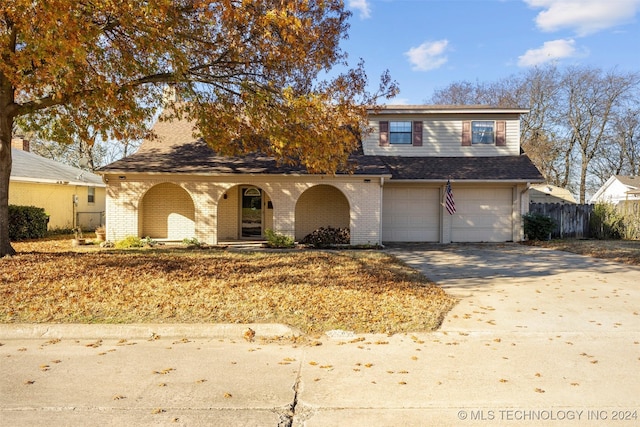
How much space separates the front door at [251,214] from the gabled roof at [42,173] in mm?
9528

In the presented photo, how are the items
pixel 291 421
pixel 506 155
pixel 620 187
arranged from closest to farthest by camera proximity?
pixel 291 421 < pixel 506 155 < pixel 620 187

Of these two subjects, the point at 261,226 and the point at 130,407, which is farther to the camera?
the point at 261,226

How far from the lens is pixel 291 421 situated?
353 centimetres

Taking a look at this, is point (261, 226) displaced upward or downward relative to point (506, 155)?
→ downward

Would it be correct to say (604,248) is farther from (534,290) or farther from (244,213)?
(244,213)

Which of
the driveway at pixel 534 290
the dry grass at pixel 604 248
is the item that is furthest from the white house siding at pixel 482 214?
the driveway at pixel 534 290

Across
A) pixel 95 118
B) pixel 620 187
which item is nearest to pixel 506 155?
pixel 95 118

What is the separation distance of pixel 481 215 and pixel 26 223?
18007 millimetres

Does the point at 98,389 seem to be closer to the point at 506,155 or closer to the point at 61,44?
the point at 61,44

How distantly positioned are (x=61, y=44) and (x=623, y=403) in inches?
355

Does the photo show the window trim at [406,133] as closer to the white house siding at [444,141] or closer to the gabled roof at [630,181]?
the white house siding at [444,141]

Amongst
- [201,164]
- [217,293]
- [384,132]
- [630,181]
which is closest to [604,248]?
[384,132]

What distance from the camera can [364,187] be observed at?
50.7ft

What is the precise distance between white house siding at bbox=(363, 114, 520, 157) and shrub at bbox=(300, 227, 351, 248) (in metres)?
4.40
